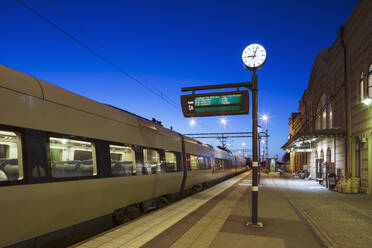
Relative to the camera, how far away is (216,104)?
8172mm

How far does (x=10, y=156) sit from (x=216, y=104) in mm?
5581

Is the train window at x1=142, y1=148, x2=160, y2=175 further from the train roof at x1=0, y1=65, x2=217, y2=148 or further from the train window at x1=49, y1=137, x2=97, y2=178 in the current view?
the train window at x1=49, y1=137, x2=97, y2=178

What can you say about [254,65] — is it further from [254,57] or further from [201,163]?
[201,163]

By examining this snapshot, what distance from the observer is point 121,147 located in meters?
6.76

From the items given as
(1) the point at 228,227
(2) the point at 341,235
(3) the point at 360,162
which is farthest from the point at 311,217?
(3) the point at 360,162

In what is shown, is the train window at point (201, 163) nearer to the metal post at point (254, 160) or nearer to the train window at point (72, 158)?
the metal post at point (254, 160)

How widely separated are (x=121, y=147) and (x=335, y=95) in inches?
704

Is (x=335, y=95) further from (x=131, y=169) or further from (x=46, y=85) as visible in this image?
(x=46, y=85)

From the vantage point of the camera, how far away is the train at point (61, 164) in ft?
12.8

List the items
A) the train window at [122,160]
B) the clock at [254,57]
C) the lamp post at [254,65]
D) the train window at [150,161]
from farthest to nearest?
1. the train window at [150,161]
2. the clock at [254,57]
3. the lamp post at [254,65]
4. the train window at [122,160]

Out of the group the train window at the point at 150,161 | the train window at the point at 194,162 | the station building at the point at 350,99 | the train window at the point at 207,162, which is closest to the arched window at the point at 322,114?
the station building at the point at 350,99

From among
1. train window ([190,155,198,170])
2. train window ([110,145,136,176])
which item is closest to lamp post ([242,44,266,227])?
train window ([110,145,136,176])

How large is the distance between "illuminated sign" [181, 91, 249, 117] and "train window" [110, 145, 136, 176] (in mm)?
2459

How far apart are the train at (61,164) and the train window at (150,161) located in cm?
6
